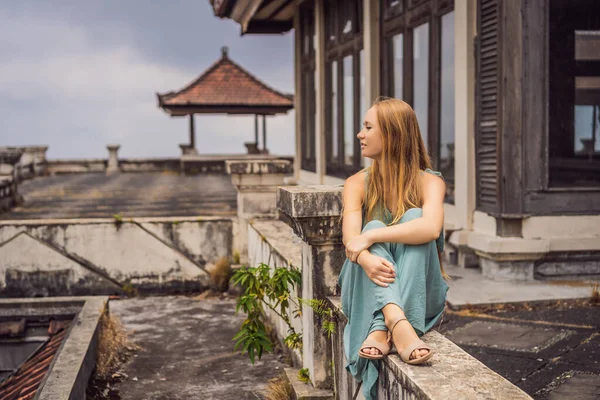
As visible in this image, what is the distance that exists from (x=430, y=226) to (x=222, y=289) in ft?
21.8

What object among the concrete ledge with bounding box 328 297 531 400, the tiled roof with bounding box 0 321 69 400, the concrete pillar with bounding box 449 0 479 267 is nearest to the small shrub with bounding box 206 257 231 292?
the tiled roof with bounding box 0 321 69 400

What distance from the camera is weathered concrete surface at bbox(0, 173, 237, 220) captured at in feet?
38.7

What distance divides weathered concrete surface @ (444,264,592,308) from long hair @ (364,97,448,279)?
9.91ft

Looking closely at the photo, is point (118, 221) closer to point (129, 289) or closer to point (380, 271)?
point (129, 289)

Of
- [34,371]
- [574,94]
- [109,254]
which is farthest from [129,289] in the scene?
[574,94]

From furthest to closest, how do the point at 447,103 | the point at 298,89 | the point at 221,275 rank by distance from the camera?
the point at 298,89 → the point at 221,275 → the point at 447,103

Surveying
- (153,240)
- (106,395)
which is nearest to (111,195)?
(153,240)

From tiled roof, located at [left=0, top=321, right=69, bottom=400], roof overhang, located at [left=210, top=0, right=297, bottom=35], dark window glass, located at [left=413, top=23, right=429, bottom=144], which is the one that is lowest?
tiled roof, located at [left=0, top=321, right=69, bottom=400]

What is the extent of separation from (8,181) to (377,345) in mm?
10785

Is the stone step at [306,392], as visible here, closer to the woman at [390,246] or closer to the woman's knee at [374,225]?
the woman at [390,246]

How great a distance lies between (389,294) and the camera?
9.66 ft

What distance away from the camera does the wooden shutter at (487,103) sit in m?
6.85

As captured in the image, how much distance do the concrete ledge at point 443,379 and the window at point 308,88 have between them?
1223cm

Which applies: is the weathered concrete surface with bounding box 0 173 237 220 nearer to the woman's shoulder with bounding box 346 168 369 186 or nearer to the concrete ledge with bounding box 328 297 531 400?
the woman's shoulder with bounding box 346 168 369 186
